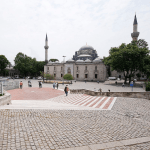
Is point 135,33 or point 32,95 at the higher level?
point 135,33

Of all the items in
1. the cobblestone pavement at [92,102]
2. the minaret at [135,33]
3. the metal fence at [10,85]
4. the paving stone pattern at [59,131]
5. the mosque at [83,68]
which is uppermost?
the minaret at [135,33]

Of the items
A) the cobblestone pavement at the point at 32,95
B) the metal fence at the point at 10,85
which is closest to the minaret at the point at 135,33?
the cobblestone pavement at the point at 32,95

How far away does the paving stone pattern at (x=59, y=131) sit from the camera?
3.70m

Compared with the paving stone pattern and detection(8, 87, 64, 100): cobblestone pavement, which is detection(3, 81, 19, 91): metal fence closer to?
detection(8, 87, 64, 100): cobblestone pavement

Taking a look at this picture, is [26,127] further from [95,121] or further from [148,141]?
[148,141]

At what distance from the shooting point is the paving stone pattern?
370cm

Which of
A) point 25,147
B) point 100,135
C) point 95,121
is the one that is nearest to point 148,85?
point 95,121

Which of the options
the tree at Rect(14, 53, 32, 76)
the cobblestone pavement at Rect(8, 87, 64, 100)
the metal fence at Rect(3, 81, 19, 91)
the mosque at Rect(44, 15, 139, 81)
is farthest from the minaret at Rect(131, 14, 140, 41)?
the tree at Rect(14, 53, 32, 76)

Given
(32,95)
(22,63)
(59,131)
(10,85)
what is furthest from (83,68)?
(59,131)

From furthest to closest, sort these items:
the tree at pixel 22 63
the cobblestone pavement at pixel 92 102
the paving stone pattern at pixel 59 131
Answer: the tree at pixel 22 63, the cobblestone pavement at pixel 92 102, the paving stone pattern at pixel 59 131

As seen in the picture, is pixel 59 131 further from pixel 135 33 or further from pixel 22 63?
pixel 22 63

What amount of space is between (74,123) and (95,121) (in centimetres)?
110

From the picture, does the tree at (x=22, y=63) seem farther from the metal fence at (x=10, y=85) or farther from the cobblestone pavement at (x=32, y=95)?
the cobblestone pavement at (x=32, y=95)

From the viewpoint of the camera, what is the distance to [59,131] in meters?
4.51
